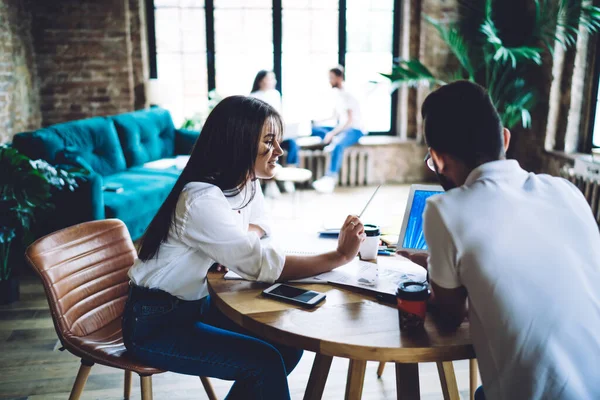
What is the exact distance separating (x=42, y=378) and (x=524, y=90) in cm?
459

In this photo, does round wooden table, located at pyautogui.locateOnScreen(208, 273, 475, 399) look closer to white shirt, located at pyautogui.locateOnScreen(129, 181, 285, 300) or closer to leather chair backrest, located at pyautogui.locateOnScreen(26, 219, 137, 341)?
white shirt, located at pyautogui.locateOnScreen(129, 181, 285, 300)

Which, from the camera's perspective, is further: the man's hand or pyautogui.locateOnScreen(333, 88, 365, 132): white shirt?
pyautogui.locateOnScreen(333, 88, 365, 132): white shirt

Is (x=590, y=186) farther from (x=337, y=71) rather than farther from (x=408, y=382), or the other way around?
(x=408, y=382)

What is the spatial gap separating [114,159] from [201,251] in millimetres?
3347

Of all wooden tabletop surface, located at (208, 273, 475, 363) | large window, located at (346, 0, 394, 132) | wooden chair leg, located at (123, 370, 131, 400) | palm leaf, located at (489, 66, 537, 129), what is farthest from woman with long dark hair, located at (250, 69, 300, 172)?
wooden tabletop surface, located at (208, 273, 475, 363)

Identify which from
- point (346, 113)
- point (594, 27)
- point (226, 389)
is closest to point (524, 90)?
point (594, 27)

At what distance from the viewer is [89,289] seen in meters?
1.71

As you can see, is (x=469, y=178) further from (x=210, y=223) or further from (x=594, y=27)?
(x=594, y=27)

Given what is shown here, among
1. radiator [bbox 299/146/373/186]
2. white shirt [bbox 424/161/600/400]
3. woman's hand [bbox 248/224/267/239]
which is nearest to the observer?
white shirt [bbox 424/161/600/400]

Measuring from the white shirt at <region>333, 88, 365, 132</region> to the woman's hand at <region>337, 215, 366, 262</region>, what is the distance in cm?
448

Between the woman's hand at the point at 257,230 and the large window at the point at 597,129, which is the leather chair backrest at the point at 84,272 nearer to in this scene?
the woman's hand at the point at 257,230

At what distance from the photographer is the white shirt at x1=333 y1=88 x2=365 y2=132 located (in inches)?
229

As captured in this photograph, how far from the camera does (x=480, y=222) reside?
3.28 ft

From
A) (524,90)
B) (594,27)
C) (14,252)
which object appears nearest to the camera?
(14,252)
